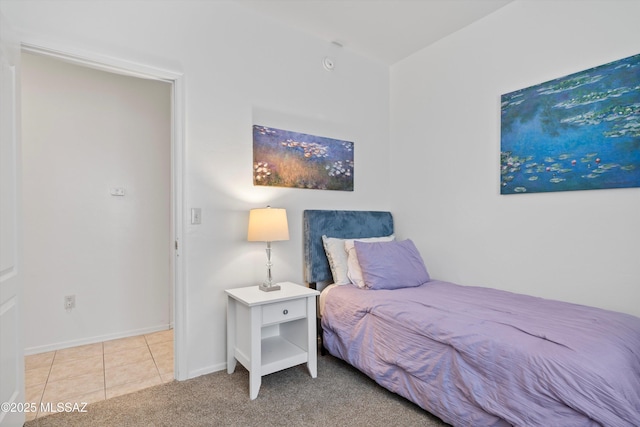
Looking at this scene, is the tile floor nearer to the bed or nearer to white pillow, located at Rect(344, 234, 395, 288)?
the bed

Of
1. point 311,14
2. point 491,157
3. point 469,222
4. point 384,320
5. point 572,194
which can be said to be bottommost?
point 384,320

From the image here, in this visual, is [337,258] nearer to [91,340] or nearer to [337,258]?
[337,258]

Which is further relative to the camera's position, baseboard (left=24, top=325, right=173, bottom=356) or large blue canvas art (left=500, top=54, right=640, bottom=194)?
baseboard (left=24, top=325, right=173, bottom=356)

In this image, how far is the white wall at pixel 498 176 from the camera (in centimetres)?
204

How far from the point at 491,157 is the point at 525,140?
0.91 ft

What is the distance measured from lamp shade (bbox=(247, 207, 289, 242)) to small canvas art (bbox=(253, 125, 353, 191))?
381 millimetres

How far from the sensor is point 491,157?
2.64 meters

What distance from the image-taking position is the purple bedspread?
4.23 ft

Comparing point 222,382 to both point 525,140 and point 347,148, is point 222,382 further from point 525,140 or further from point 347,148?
point 525,140

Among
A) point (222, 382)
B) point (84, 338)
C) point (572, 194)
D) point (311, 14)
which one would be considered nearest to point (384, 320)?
point (222, 382)

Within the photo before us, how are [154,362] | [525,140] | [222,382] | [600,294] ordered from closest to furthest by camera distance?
1. [600,294]
2. [222,382]
3. [525,140]
4. [154,362]

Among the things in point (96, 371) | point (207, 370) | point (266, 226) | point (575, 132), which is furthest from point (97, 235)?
point (575, 132)

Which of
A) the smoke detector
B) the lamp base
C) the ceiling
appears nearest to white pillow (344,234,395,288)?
the lamp base

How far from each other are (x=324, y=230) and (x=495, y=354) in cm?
165
